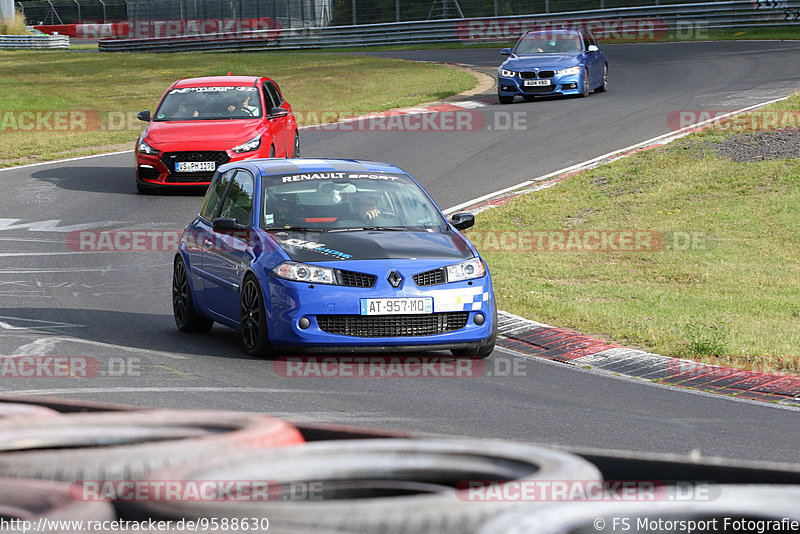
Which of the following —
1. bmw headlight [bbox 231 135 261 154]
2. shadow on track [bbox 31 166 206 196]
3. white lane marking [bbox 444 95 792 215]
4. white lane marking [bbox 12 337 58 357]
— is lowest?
shadow on track [bbox 31 166 206 196]

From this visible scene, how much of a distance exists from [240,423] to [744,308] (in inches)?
341

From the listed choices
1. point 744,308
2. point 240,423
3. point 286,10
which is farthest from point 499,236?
point 286,10

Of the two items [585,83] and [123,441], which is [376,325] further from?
[585,83]

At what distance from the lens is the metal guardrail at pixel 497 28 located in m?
43.8

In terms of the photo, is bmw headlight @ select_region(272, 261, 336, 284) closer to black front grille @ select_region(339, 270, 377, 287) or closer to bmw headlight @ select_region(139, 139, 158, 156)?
black front grille @ select_region(339, 270, 377, 287)

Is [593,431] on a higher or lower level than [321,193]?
lower

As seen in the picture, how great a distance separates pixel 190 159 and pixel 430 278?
34.8 feet

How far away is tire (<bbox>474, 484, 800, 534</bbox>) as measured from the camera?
3158mm

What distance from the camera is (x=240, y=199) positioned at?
10680 mm

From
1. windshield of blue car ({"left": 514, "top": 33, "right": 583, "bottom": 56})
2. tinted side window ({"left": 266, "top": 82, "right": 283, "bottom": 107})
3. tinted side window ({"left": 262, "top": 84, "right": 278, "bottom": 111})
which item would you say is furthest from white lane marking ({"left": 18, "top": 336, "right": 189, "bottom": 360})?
windshield of blue car ({"left": 514, "top": 33, "right": 583, "bottom": 56})

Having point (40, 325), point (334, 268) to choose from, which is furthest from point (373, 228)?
point (40, 325)

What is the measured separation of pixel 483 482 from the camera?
12.2 ft

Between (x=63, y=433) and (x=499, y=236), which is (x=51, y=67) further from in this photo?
(x=63, y=433)

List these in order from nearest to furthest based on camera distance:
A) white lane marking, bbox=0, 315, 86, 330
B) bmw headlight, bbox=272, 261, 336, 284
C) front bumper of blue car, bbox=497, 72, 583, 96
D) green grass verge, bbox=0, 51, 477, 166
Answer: bmw headlight, bbox=272, 261, 336, 284 → white lane marking, bbox=0, 315, 86, 330 → green grass verge, bbox=0, 51, 477, 166 → front bumper of blue car, bbox=497, 72, 583, 96
